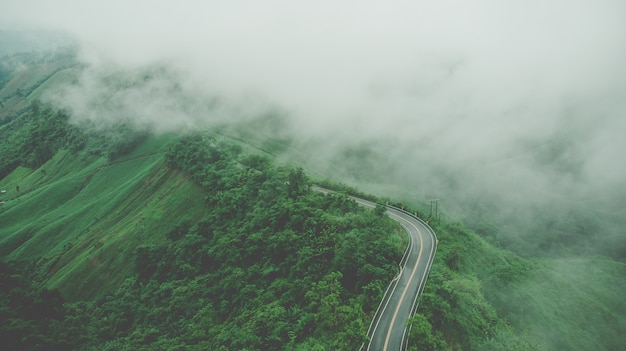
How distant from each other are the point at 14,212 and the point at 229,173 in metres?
90.5

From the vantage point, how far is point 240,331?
42.8 metres

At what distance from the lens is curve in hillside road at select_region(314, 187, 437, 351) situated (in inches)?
1491

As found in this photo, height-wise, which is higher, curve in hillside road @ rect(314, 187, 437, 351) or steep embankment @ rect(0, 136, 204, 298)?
curve in hillside road @ rect(314, 187, 437, 351)

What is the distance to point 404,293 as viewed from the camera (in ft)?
145

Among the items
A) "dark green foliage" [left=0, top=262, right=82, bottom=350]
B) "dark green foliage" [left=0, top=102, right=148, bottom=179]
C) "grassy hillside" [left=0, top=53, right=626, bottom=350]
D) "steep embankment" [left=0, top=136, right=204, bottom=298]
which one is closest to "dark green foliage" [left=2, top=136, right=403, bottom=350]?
"grassy hillside" [left=0, top=53, right=626, bottom=350]

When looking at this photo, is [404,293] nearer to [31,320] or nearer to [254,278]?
[254,278]

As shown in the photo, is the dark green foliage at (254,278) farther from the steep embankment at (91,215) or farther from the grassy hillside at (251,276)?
the steep embankment at (91,215)

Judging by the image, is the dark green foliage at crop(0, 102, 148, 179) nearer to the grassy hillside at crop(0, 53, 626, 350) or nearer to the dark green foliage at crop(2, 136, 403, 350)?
the grassy hillside at crop(0, 53, 626, 350)

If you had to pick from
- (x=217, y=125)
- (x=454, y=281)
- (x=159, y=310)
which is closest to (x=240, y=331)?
(x=159, y=310)

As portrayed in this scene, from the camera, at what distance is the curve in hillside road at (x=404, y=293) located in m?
37.9

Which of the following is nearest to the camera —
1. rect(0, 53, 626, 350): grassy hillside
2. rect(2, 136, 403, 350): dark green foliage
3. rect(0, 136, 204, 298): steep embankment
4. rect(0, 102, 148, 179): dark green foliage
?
rect(2, 136, 403, 350): dark green foliage

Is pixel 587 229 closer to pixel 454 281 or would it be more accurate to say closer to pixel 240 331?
pixel 454 281

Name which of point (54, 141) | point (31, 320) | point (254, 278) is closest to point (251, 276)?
point (254, 278)

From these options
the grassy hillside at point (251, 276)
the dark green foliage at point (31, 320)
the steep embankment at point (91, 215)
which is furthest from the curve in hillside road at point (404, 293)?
the steep embankment at point (91, 215)
